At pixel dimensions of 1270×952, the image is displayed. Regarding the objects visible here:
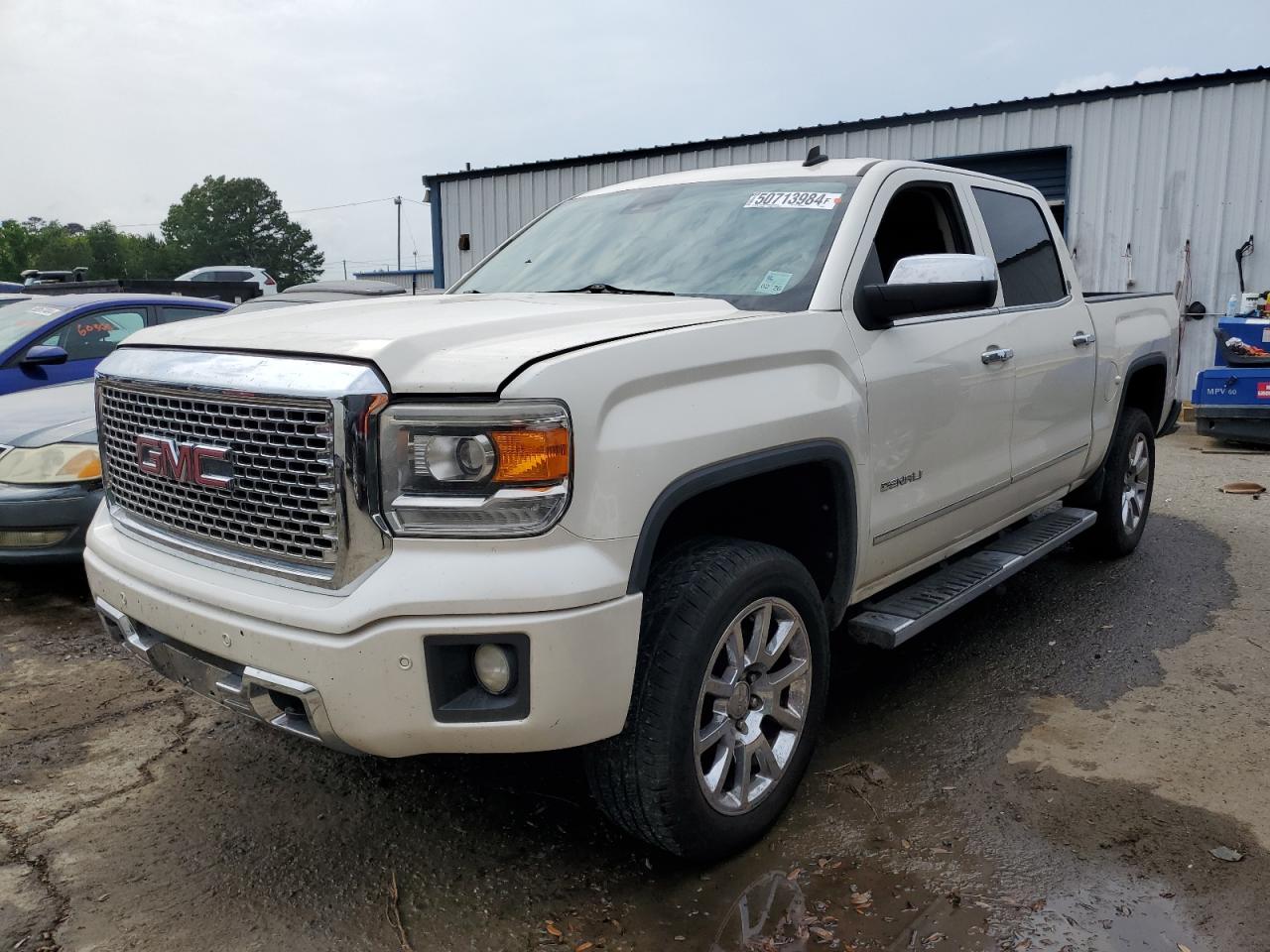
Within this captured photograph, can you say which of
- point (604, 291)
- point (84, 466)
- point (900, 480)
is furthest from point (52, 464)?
point (900, 480)

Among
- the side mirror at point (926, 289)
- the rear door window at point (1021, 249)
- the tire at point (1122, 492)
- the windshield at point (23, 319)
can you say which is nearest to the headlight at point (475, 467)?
the side mirror at point (926, 289)

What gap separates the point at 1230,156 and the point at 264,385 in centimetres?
1236

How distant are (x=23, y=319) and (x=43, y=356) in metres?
0.72

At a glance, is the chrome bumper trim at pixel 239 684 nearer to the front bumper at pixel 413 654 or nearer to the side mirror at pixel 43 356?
the front bumper at pixel 413 654

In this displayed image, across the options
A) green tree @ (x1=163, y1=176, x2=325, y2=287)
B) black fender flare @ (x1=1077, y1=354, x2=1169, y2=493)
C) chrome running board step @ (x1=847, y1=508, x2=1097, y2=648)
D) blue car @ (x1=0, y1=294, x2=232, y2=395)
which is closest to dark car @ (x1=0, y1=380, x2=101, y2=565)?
blue car @ (x1=0, y1=294, x2=232, y2=395)

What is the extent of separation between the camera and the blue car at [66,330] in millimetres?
6539

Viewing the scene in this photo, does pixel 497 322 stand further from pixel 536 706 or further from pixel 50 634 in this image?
pixel 50 634

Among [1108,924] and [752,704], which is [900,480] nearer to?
[752,704]

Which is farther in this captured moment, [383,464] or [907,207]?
[907,207]

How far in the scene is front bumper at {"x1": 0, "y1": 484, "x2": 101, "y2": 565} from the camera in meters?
4.69

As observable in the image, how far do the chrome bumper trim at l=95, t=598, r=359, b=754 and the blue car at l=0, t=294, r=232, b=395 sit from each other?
4.60m

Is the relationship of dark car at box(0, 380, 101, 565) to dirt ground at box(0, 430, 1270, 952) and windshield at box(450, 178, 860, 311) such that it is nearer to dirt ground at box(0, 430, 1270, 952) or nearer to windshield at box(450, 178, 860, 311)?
dirt ground at box(0, 430, 1270, 952)

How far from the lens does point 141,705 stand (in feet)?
12.6

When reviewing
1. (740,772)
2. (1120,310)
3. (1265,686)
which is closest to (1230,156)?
(1120,310)
